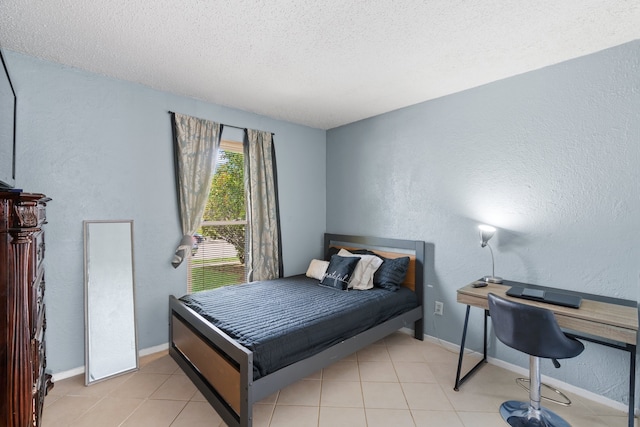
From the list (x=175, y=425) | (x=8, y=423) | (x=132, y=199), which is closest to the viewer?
(x=8, y=423)

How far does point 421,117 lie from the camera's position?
3.18 meters

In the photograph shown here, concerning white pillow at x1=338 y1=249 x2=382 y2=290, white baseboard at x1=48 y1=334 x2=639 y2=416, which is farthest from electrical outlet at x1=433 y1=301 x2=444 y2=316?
white pillow at x1=338 y1=249 x2=382 y2=290

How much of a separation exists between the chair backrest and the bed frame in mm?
1139

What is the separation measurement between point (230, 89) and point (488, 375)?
11.6 ft

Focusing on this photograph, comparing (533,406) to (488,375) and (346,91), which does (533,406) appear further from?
(346,91)

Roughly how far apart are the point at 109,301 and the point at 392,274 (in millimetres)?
2695

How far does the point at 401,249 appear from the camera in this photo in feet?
11.0

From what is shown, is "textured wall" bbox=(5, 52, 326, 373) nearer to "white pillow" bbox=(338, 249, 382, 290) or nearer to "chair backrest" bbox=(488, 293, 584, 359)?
"white pillow" bbox=(338, 249, 382, 290)

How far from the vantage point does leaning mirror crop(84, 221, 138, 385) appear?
239 centimetres

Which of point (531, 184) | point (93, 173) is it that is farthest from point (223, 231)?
point (531, 184)

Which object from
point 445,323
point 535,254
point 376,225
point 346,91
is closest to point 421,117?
point 346,91

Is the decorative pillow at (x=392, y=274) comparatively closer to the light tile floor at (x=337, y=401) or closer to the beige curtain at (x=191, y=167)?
the light tile floor at (x=337, y=401)

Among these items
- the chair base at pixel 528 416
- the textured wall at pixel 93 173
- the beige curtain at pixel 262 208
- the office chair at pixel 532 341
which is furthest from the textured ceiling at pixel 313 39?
the chair base at pixel 528 416

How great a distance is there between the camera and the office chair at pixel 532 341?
1711 mm
